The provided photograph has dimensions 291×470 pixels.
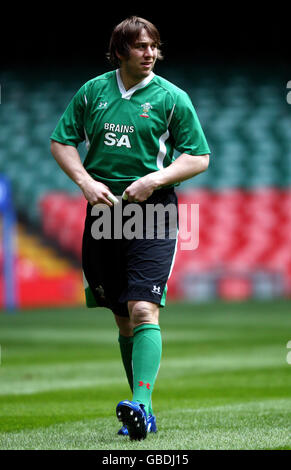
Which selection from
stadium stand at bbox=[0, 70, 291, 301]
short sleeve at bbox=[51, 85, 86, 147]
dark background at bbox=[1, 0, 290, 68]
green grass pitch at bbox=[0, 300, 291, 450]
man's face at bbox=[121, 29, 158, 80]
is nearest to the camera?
green grass pitch at bbox=[0, 300, 291, 450]

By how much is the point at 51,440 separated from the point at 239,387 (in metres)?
2.63

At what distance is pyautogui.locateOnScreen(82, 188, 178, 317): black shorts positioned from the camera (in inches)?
162

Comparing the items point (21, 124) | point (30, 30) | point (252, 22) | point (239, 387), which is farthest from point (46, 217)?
point (239, 387)

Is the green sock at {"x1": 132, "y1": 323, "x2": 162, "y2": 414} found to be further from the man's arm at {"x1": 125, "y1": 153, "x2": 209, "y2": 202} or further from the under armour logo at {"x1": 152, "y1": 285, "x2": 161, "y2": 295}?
the man's arm at {"x1": 125, "y1": 153, "x2": 209, "y2": 202}

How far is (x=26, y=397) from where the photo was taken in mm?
5777

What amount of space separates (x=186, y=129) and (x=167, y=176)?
0.87 ft

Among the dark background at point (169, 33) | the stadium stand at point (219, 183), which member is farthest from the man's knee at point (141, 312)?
the dark background at point (169, 33)

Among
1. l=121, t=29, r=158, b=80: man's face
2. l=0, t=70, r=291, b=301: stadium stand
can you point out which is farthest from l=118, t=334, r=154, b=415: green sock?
l=0, t=70, r=291, b=301: stadium stand

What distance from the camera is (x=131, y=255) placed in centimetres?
419

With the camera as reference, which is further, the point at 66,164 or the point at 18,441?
the point at 66,164

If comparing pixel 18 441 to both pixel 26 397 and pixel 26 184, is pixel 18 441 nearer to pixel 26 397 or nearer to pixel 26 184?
pixel 26 397

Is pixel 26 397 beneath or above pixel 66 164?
beneath

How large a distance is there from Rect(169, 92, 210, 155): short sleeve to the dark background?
65.5ft

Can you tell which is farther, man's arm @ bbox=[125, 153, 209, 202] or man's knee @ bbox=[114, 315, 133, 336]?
man's knee @ bbox=[114, 315, 133, 336]
